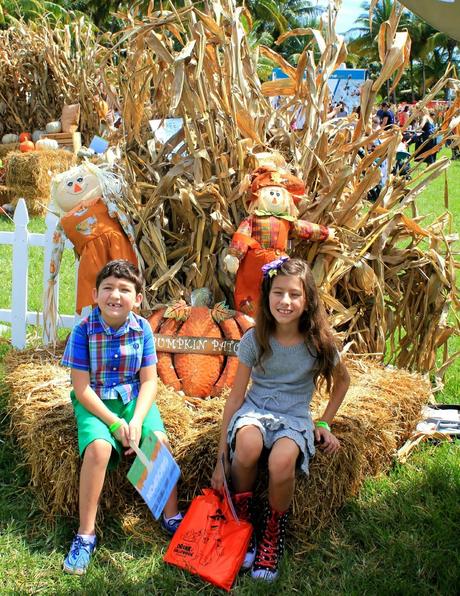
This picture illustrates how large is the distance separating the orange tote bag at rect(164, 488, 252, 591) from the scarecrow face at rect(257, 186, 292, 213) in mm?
1641

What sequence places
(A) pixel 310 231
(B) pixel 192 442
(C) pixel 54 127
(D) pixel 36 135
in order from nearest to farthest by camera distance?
(B) pixel 192 442, (A) pixel 310 231, (C) pixel 54 127, (D) pixel 36 135

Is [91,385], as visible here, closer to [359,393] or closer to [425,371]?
[359,393]

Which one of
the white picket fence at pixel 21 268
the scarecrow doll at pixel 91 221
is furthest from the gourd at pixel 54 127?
the scarecrow doll at pixel 91 221

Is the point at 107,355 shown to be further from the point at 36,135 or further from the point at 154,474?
the point at 36,135

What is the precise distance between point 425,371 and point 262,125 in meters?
1.86

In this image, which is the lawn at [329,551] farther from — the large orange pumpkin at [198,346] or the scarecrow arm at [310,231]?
the scarecrow arm at [310,231]

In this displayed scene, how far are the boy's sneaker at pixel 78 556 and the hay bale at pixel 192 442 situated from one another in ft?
0.74

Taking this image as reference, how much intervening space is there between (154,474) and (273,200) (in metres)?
1.67

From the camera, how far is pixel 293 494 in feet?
10.0

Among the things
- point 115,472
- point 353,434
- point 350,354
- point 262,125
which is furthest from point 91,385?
point 262,125

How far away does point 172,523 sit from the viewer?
311cm

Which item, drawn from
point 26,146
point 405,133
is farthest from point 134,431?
point 26,146

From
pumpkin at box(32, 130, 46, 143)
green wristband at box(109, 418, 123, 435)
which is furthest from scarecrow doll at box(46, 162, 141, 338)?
pumpkin at box(32, 130, 46, 143)

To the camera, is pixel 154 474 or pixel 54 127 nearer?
pixel 154 474
